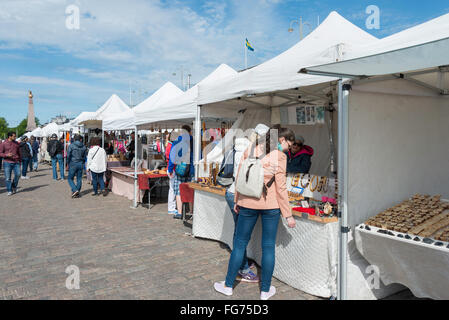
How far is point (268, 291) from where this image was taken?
123 inches

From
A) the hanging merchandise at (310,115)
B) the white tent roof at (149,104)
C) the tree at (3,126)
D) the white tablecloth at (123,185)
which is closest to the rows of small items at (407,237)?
the hanging merchandise at (310,115)

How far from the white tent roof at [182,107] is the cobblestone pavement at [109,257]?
196 cm

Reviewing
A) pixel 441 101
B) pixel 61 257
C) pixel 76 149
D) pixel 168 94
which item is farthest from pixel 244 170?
pixel 76 149

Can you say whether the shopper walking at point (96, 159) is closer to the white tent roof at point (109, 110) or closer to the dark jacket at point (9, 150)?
the dark jacket at point (9, 150)

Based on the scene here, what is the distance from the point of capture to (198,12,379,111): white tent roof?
295 centimetres

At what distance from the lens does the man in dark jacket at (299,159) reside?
4797 millimetres

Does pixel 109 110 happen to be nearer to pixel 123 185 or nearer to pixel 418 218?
pixel 123 185

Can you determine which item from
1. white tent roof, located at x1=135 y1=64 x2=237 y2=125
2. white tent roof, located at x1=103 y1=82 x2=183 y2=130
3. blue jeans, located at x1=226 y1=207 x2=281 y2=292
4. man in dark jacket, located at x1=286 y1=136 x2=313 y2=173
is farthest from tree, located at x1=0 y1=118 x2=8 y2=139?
blue jeans, located at x1=226 y1=207 x2=281 y2=292

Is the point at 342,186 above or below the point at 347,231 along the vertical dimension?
above

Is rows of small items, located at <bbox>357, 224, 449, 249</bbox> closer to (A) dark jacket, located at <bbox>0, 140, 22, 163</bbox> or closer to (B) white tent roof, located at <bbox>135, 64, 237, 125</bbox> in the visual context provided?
(B) white tent roof, located at <bbox>135, 64, 237, 125</bbox>

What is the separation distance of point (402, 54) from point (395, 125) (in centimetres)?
124

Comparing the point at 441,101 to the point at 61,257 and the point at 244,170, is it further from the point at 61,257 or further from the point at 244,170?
the point at 61,257

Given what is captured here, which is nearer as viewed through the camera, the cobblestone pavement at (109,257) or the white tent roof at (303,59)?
the white tent roof at (303,59)
